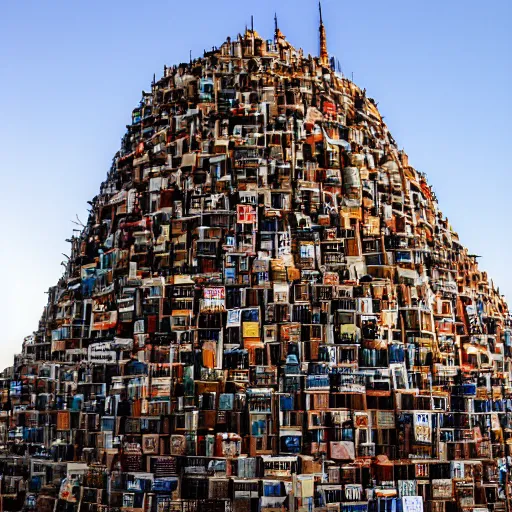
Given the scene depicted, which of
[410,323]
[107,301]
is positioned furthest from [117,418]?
[410,323]

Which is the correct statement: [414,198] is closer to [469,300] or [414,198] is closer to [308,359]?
[469,300]

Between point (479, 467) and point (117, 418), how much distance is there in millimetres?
13364

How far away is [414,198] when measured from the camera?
132ft

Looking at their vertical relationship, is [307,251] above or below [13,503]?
above

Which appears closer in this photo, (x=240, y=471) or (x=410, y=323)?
(x=240, y=471)

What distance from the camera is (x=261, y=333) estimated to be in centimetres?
3488

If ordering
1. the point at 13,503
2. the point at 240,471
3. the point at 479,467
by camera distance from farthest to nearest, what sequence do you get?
the point at 13,503, the point at 479,467, the point at 240,471

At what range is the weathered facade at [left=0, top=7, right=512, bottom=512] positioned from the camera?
3381cm

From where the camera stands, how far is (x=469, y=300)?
39.8 m

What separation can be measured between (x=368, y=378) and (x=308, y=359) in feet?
7.49

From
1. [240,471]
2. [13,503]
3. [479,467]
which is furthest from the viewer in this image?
[13,503]

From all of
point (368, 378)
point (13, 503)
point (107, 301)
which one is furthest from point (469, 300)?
point (13, 503)

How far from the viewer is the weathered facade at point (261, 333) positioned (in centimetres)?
3381

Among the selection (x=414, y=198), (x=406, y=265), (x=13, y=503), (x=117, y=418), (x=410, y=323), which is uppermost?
(x=414, y=198)
